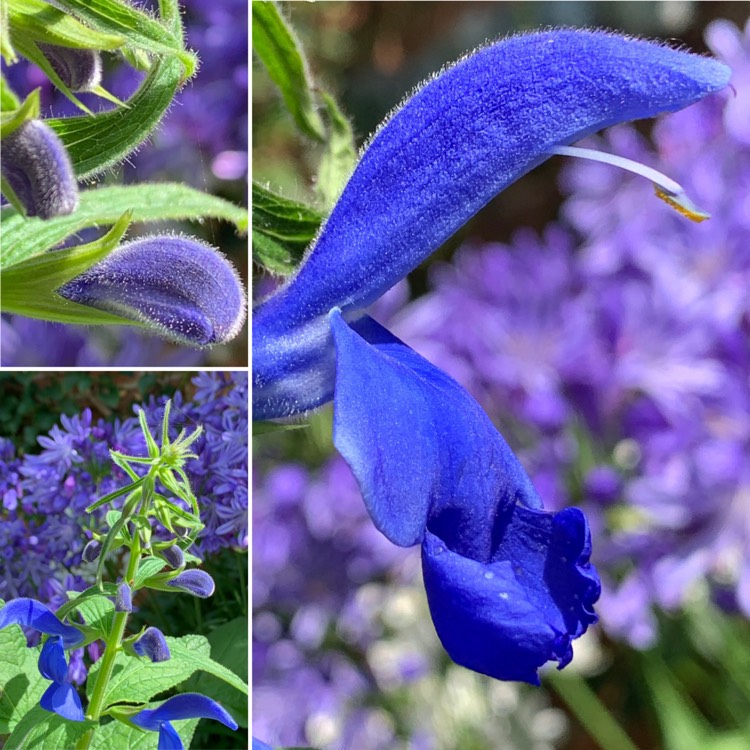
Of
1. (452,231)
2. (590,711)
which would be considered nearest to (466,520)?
(452,231)

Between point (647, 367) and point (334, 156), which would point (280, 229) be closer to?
point (334, 156)

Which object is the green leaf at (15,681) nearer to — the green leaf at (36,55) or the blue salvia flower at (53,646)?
the blue salvia flower at (53,646)

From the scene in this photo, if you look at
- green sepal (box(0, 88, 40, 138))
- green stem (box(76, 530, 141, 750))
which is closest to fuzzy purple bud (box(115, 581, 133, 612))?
green stem (box(76, 530, 141, 750))

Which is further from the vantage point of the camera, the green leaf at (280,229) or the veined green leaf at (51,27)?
the green leaf at (280,229)

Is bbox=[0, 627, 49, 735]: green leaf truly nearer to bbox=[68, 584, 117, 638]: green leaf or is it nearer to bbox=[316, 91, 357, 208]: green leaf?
bbox=[68, 584, 117, 638]: green leaf

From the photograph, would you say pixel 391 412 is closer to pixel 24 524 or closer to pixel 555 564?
pixel 555 564

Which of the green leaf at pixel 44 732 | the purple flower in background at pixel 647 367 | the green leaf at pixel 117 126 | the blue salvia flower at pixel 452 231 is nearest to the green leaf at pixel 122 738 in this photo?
the green leaf at pixel 44 732
